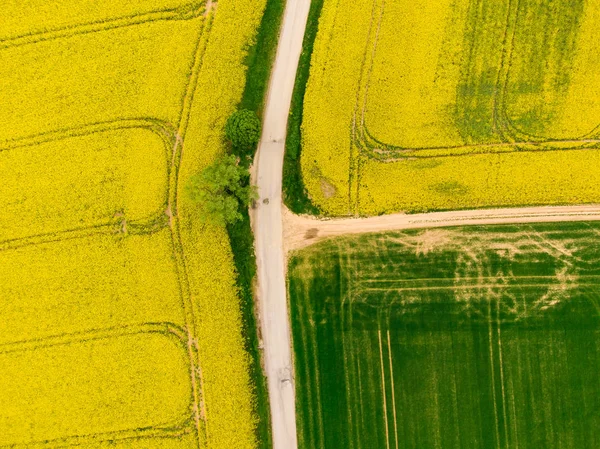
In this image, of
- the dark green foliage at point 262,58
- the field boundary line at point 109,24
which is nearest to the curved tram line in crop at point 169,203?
the field boundary line at point 109,24

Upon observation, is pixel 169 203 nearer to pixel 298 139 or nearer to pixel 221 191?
pixel 221 191

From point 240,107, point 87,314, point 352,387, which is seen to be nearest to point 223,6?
point 240,107

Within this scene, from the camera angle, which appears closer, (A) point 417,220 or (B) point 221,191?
(B) point 221,191

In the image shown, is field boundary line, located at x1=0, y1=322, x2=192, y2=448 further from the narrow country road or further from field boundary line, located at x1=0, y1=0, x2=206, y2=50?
field boundary line, located at x1=0, y1=0, x2=206, y2=50

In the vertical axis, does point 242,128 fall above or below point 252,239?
above

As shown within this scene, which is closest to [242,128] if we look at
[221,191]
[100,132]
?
[221,191]

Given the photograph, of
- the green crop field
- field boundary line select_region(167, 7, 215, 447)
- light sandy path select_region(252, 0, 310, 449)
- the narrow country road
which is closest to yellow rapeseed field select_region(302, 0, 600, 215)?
the narrow country road

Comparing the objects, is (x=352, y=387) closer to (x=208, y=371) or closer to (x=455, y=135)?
(x=208, y=371)
